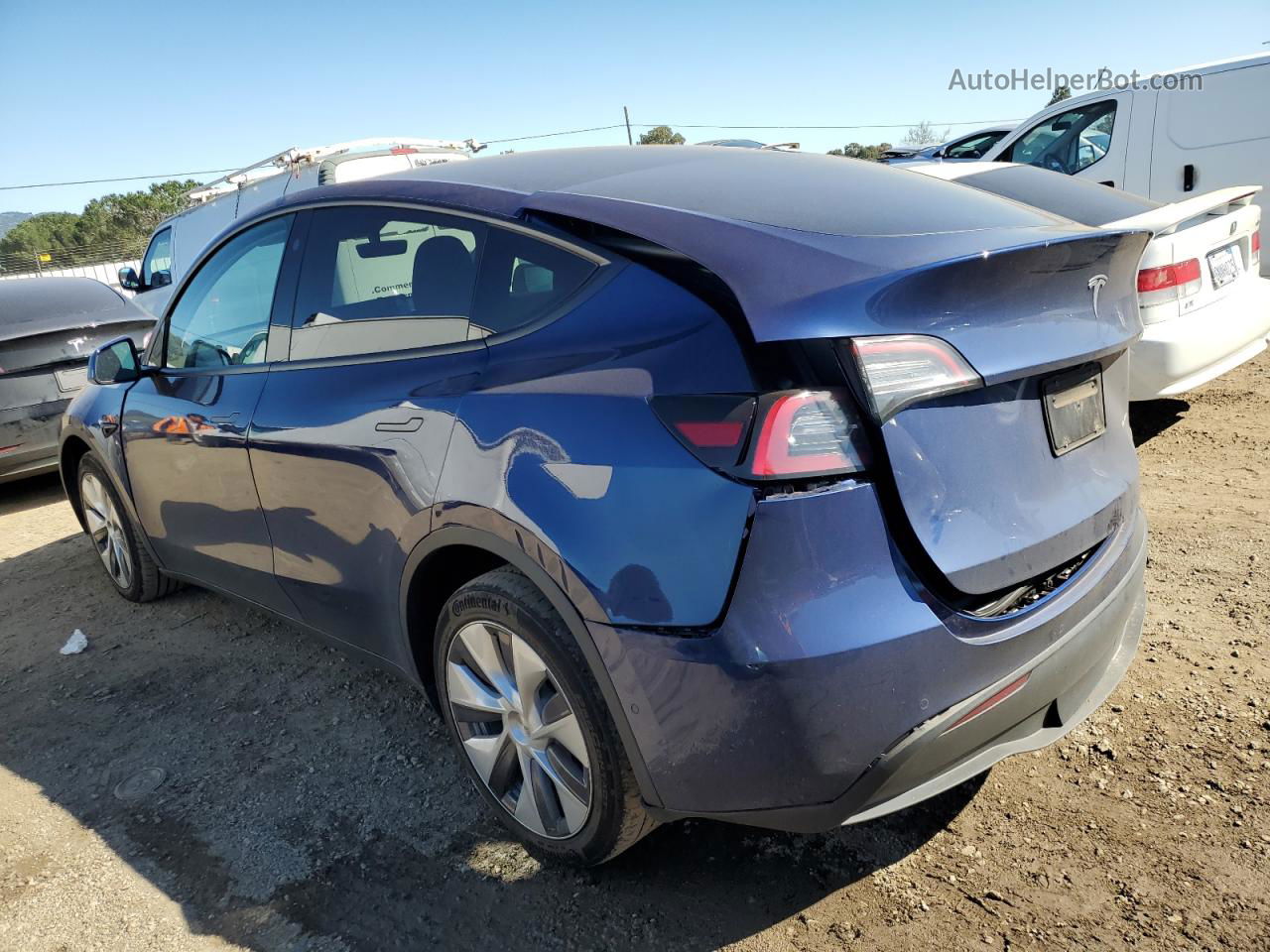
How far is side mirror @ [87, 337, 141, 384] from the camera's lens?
377cm

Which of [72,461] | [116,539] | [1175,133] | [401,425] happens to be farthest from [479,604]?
[1175,133]

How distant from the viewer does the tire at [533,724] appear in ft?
6.74

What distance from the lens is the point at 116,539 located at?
4457 millimetres

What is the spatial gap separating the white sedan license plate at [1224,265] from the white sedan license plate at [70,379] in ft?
22.8

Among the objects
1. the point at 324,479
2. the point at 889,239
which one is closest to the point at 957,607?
the point at 889,239

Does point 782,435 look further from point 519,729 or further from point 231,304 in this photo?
point 231,304

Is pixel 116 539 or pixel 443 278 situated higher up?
pixel 443 278

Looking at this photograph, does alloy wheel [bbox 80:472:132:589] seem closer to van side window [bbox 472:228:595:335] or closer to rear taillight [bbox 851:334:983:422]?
van side window [bbox 472:228:595:335]

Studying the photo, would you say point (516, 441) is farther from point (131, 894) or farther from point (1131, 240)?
point (131, 894)

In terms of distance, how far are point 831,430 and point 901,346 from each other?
215 millimetres

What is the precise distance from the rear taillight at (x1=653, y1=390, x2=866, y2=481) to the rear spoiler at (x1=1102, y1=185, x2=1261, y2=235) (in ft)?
7.72

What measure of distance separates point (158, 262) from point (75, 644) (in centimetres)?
1033

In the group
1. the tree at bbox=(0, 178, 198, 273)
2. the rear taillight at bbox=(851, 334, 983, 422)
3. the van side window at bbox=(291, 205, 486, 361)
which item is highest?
the van side window at bbox=(291, 205, 486, 361)

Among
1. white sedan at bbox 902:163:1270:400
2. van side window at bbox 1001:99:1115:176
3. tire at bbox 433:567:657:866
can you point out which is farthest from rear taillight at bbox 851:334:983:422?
van side window at bbox 1001:99:1115:176
